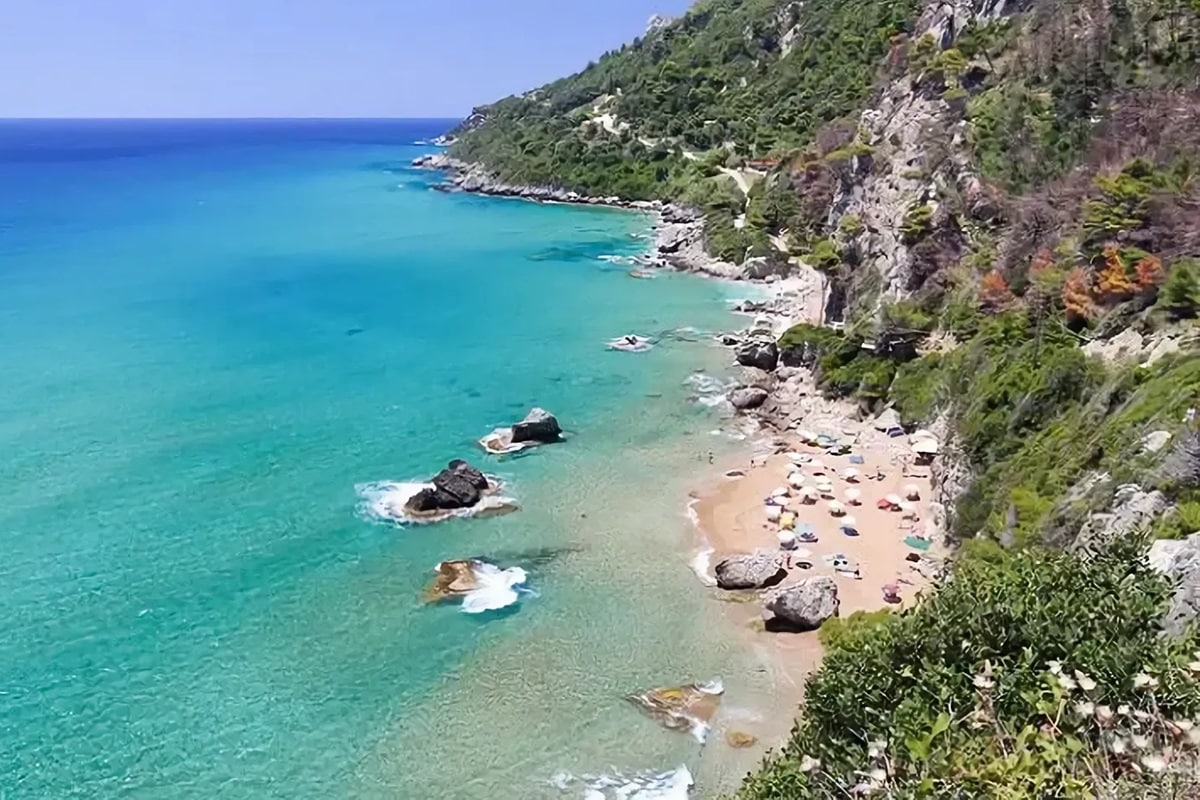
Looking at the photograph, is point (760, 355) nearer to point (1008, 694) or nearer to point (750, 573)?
point (750, 573)

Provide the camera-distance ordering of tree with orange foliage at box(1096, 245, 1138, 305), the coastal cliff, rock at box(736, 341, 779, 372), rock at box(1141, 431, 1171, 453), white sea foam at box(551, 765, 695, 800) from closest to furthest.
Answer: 1. the coastal cliff
2. white sea foam at box(551, 765, 695, 800)
3. rock at box(1141, 431, 1171, 453)
4. tree with orange foliage at box(1096, 245, 1138, 305)
5. rock at box(736, 341, 779, 372)

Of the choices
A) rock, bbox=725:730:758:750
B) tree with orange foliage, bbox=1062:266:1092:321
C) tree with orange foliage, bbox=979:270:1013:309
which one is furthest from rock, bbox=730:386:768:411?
rock, bbox=725:730:758:750

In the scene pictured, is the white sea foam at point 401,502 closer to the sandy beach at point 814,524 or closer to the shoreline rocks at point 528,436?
the shoreline rocks at point 528,436

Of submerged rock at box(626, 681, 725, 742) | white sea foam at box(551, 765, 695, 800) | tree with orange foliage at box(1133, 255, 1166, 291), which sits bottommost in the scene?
white sea foam at box(551, 765, 695, 800)

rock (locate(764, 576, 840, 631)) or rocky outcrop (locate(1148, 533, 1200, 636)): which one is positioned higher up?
rocky outcrop (locate(1148, 533, 1200, 636))

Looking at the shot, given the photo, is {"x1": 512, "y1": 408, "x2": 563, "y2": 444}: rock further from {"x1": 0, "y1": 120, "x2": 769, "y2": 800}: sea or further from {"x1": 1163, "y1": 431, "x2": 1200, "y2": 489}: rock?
{"x1": 1163, "y1": 431, "x2": 1200, "y2": 489}: rock

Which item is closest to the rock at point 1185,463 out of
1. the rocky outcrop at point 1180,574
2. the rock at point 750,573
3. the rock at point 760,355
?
the rocky outcrop at point 1180,574

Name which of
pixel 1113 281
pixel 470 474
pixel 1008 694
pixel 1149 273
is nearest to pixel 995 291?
pixel 1113 281
